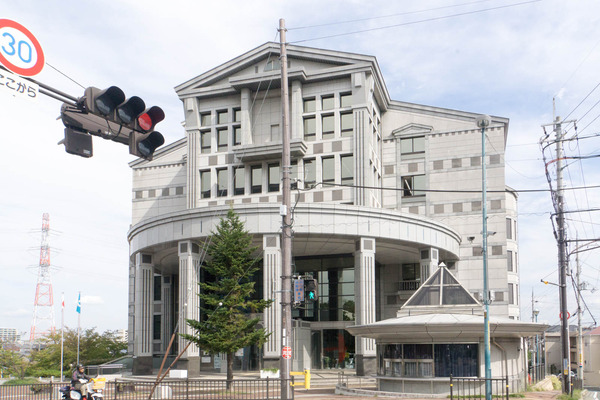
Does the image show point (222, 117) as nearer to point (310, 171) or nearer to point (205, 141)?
point (205, 141)

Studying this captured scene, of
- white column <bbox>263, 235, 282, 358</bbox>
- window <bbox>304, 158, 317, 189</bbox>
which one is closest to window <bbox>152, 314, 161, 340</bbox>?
window <bbox>304, 158, 317, 189</bbox>

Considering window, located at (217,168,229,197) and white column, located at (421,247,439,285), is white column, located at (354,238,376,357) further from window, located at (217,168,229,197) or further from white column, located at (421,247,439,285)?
window, located at (217,168,229,197)

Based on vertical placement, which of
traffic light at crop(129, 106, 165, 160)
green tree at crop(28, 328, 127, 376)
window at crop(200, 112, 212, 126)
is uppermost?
window at crop(200, 112, 212, 126)

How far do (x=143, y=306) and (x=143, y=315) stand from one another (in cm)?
65

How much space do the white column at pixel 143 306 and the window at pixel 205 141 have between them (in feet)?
34.3

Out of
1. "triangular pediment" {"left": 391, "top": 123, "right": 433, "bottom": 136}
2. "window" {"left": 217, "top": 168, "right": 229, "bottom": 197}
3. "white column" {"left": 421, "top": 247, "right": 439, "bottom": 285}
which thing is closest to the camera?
"white column" {"left": 421, "top": 247, "right": 439, "bottom": 285}

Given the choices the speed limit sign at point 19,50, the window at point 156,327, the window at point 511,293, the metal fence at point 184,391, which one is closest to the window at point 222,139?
the window at point 156,327

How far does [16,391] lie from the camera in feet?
92.4

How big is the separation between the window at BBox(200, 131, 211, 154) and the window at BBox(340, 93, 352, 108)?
1142 centimetres

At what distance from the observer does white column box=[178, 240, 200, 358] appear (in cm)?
4209

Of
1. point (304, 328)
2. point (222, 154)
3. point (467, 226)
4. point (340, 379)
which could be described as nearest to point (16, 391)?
point (340, 379)

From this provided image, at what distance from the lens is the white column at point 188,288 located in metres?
42.1

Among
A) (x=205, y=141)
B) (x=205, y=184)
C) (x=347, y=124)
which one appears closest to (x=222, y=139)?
(x=205, y=141)

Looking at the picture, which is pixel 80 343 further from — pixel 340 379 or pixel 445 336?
pixel 445 336
